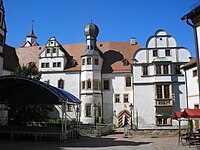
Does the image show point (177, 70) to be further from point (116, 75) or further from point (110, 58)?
point (110, 58)

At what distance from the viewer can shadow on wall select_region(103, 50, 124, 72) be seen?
121 ft

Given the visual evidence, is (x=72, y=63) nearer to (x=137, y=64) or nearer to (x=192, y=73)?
(x=137, y=64)

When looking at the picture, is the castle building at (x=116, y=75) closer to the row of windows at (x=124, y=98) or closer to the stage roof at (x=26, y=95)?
the row of windows at (x=124, y=98)

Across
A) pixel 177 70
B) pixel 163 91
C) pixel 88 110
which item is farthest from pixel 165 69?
pixel 88 110

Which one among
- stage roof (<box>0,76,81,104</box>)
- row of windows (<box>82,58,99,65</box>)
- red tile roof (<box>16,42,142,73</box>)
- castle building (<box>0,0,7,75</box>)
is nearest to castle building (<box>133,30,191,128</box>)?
red tile roof (<box>16,42,142,73</box>)

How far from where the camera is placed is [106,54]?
39.1 m

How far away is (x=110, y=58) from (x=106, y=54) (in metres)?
1.23

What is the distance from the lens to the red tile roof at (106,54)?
36.9m

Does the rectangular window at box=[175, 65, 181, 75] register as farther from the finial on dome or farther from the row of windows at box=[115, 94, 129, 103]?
the finial on dome

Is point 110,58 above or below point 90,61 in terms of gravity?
above

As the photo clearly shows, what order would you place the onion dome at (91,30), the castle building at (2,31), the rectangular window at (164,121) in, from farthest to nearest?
1. the onion dome at (91,30)
2. the rectangular window at (164,121)
3. the castle building at (2,31)

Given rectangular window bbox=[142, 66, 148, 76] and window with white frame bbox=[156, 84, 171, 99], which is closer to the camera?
window with white frame bbox=[156, 84, 171, 99]

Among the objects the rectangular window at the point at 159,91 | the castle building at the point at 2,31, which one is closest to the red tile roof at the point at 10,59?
the castle building at the point at 2,31

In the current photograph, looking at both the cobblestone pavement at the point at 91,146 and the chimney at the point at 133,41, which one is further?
the chimney at the point at 133,41
